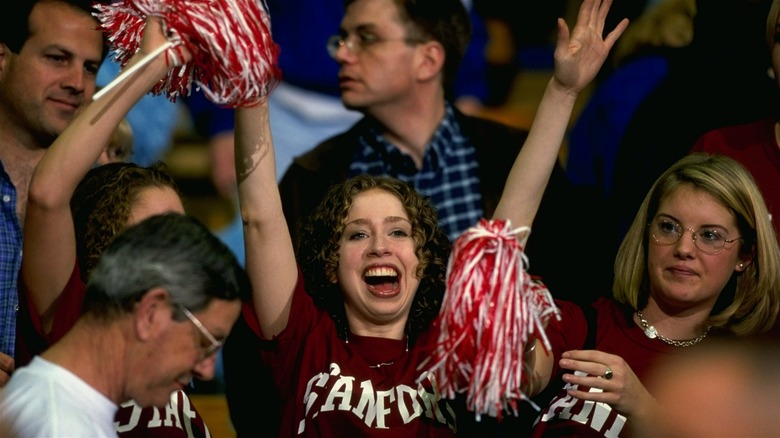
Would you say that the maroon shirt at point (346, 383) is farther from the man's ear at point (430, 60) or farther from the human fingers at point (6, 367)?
the man's ear at point (430, 60)

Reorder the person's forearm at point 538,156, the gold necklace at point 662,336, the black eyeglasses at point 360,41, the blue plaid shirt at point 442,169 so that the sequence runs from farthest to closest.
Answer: the black eyeglasses at point 360,41
the blue plaid shirt at point 442,169
the gold necklace at point 662,336
the person's forearm at point 538,156

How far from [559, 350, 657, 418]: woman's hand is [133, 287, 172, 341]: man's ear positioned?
97cm

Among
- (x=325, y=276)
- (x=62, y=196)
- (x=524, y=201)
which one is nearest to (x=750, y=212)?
(x=524, y=201)

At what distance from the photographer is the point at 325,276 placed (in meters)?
3.20

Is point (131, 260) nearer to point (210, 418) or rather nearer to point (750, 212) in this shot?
point (750, 212)

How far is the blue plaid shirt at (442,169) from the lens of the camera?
408 cm

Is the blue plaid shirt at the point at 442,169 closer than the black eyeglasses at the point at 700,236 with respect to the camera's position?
No

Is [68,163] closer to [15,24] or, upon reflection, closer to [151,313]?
[151,313]

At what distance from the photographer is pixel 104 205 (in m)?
3.01

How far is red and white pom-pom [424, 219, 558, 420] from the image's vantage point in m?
2.61

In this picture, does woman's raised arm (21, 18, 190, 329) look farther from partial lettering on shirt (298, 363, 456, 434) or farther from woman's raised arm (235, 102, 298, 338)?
partial lettering on shirt (298, 363, 456, 434)

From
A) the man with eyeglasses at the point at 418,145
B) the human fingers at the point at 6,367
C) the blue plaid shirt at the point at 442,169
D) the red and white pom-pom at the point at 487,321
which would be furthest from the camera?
the blue plaid shirt at the point at 442,169

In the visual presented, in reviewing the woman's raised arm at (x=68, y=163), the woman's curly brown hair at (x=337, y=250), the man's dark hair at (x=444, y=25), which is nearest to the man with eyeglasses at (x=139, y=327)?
the woman's raised arm at (x=68, y=163)

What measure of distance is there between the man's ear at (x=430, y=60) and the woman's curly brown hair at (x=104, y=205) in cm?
152
